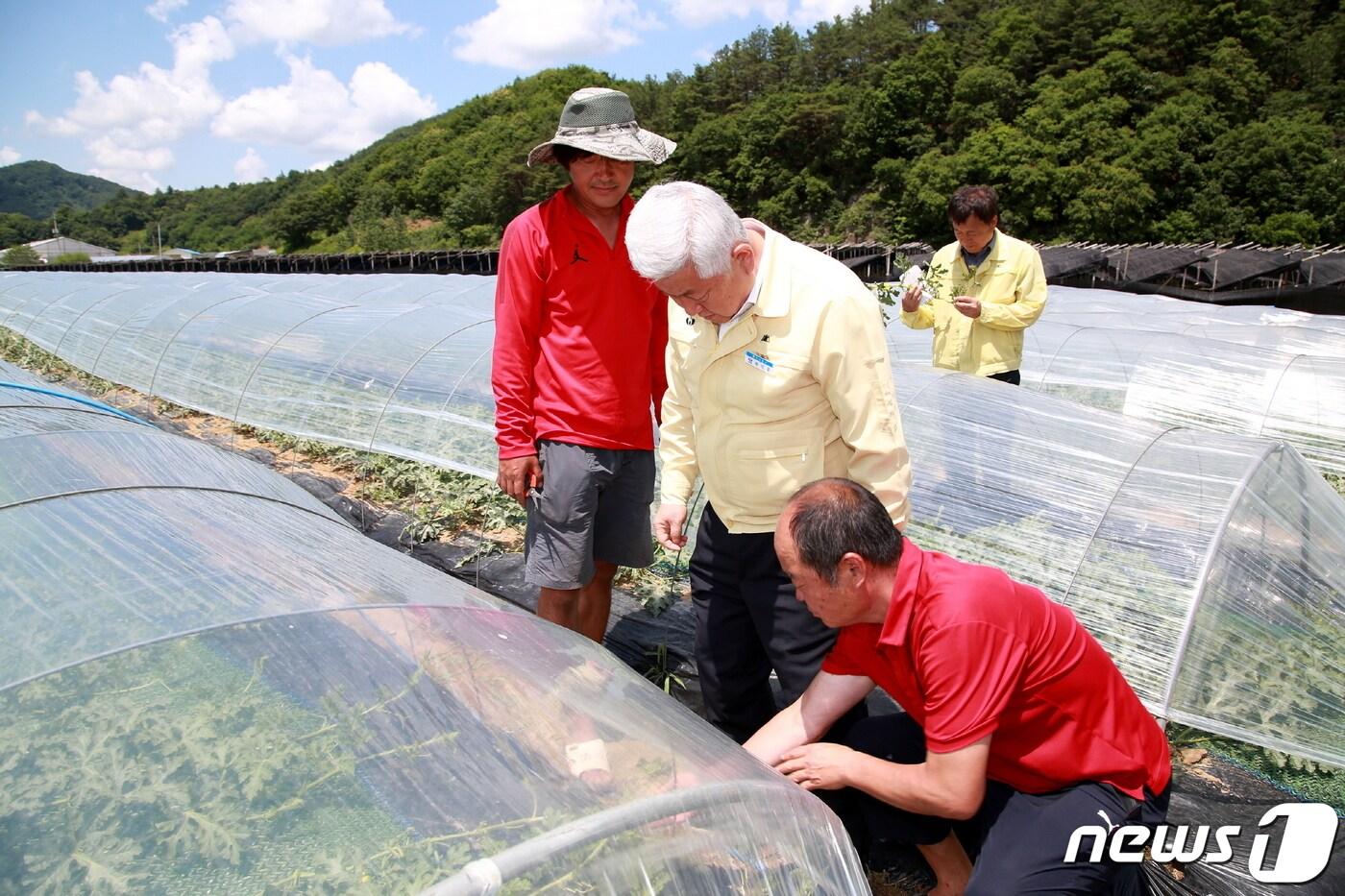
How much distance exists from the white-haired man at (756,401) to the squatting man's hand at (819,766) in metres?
0.29

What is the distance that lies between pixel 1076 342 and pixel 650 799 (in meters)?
7.12

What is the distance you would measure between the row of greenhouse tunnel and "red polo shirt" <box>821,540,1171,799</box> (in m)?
0.35

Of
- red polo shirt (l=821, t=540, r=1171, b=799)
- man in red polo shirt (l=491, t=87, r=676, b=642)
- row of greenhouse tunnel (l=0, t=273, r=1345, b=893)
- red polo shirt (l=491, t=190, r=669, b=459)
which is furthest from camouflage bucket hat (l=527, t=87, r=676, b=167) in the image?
red polo shirt (l=821, t=540, r=1171, b=799)

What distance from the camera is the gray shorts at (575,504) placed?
276cm

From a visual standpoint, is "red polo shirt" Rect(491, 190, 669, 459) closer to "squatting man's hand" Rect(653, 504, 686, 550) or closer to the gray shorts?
the gray shorts

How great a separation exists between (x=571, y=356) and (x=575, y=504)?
0.43 metres

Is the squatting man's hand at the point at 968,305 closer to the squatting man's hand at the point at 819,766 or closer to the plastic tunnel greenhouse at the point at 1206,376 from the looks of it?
the plastic tunnel greenhouse at the point at 1206,376

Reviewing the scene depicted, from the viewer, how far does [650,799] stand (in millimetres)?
1419

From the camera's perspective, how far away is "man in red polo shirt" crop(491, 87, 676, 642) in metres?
2.69

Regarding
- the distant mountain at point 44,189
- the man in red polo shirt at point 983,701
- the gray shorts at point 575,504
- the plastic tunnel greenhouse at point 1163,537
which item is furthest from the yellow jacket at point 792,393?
the distant mountain at point 44,189

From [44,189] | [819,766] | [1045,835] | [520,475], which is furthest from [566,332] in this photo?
[44,189]

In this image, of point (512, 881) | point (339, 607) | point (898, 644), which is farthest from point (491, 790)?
point (898, 644)

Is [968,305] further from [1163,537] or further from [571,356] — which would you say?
[571,356]

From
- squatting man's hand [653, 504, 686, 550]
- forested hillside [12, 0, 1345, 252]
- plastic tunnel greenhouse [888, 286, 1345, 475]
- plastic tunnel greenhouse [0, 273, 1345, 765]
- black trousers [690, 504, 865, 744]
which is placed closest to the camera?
black trousers [690, 504, 865, 744]
